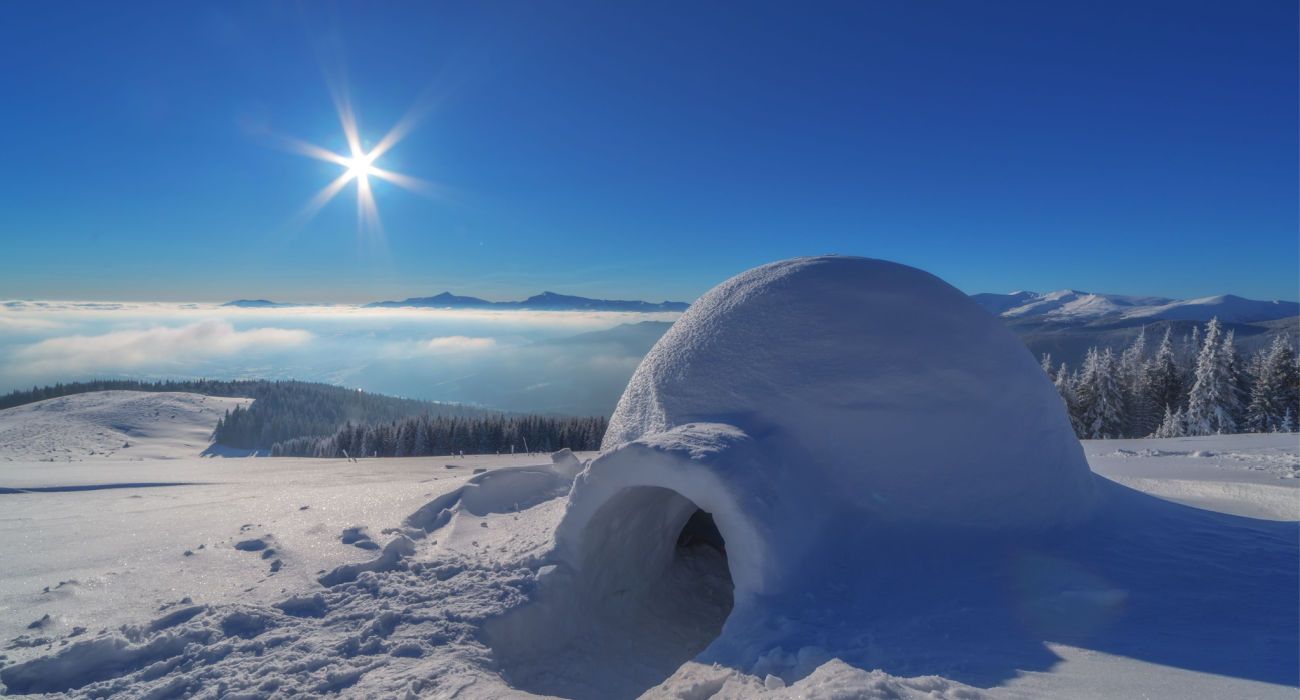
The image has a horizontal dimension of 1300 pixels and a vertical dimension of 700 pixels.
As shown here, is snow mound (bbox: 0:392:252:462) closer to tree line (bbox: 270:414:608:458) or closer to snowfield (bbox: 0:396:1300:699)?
tree line (bbox: 270:414:608:458)

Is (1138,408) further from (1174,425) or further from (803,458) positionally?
(803,458)

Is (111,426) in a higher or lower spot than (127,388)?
lower

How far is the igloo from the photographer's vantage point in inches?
193

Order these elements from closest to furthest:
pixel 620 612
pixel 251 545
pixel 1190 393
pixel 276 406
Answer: pixel 620 612, pixel 251 545, pixel 1190 393, pixel 276 406

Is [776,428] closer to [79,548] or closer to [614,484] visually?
[614,484]

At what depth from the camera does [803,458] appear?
221 inches

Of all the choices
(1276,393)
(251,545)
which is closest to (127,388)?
(251,545)

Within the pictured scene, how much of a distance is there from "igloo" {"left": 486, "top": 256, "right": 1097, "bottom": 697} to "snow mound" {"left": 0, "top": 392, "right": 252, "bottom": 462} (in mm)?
42912

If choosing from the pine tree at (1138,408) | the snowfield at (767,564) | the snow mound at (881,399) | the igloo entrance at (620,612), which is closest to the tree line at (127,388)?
the snowfield at (767,564)

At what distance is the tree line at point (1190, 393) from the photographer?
78.7 ft

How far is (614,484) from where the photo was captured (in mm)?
5473

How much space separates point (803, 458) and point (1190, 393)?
93.9ft

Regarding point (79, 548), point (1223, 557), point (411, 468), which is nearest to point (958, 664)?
point (1223, 557)

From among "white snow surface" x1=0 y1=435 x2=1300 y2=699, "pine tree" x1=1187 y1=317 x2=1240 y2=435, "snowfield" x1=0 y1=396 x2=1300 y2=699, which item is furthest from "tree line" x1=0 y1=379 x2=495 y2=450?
"white snow surface" x1=0 y1=435 x2=1300 y2=699
